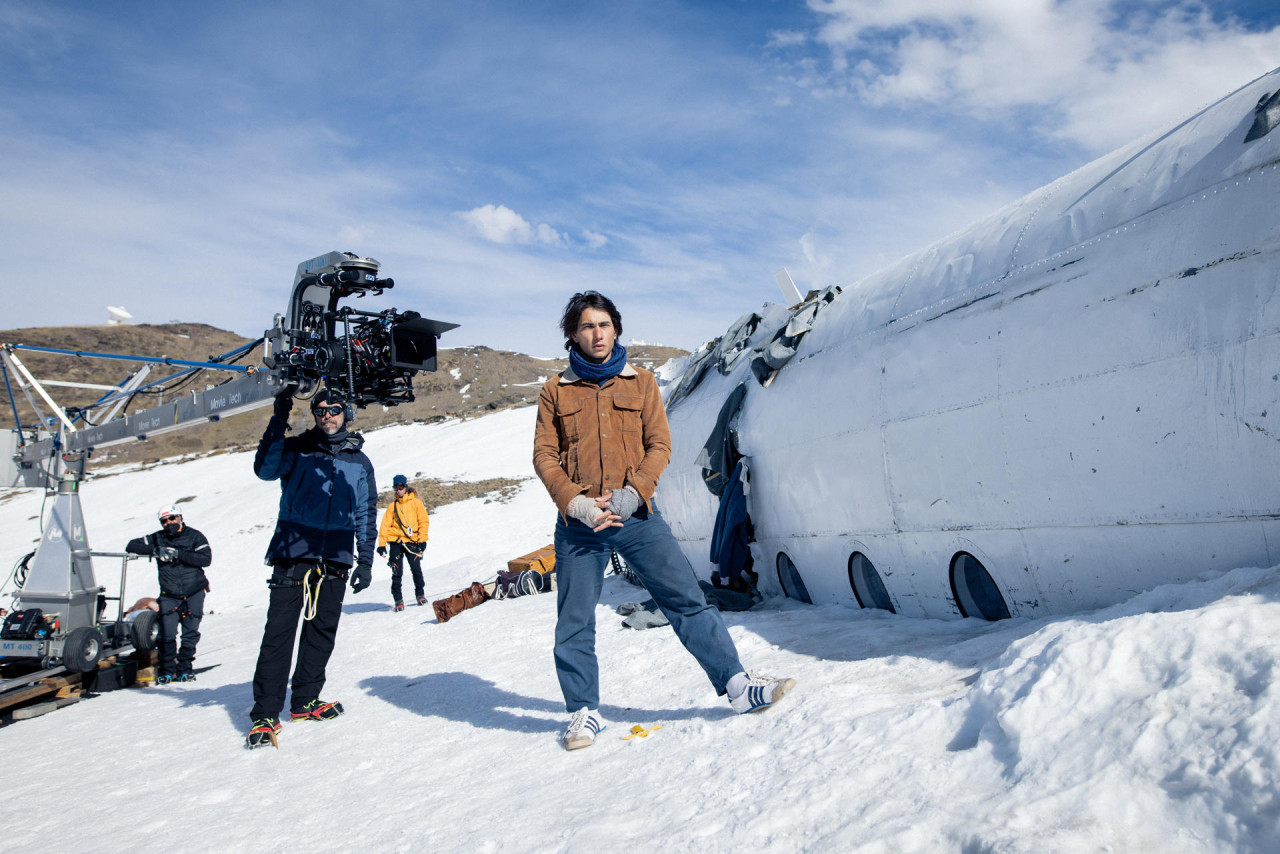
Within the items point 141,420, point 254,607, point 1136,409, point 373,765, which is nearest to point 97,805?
point 373,765

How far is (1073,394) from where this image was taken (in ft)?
11.7

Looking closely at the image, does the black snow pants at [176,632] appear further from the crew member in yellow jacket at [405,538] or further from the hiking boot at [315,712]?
the hiking boot at [315,712]

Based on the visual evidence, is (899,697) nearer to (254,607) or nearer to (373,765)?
(373,765)

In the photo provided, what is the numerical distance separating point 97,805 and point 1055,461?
5.27 m

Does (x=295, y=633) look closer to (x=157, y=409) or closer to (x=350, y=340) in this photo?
(x=350, y=340)

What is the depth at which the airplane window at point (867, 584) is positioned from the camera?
17.4 ft

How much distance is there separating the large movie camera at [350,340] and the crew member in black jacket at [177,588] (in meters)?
3.02

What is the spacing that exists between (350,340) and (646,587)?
13.1ft

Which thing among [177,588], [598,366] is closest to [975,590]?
[598,366]

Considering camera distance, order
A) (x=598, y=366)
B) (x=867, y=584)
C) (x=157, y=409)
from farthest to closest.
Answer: (x=157, y=409) < (x=867, y=584) < (x=598, y=366)

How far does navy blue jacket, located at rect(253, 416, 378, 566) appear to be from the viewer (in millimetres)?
5102

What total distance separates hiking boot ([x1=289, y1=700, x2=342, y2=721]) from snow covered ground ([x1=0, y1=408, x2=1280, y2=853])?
0.36 ft

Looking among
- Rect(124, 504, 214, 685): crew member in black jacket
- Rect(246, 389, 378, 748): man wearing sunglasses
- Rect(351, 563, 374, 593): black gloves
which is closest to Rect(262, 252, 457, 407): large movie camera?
Rect(246, 389, 378, 748): man wearing sunglasses

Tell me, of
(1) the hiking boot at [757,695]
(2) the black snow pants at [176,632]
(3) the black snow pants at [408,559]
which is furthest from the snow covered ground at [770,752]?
(3) the black snow pants at [408,559]
